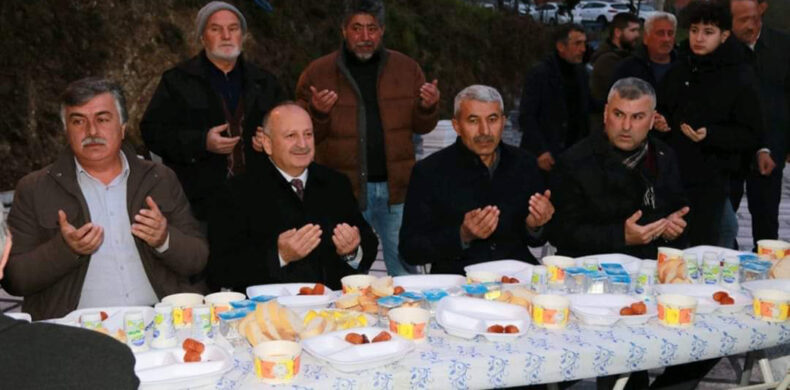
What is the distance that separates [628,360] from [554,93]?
378cm

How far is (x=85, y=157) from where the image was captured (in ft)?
11.4

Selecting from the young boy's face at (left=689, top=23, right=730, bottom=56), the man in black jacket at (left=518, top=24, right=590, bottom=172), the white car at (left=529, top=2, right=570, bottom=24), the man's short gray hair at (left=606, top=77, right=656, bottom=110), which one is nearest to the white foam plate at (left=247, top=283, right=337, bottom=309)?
the man's short gray hair at (left=606, top=77, right=656, bottom=110)

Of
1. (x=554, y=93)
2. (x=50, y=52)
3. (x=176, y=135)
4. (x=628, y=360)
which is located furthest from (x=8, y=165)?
(x=628, y=360)

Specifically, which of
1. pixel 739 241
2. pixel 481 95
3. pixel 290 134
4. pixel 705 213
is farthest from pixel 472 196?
pixel 739 241

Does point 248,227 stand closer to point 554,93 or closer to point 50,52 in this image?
point 554,93

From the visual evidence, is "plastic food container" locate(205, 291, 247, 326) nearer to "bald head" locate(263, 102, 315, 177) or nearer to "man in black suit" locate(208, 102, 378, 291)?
"man in black suit" locate(208, 102, 378, 291)

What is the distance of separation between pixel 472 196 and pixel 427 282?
89 centimetres

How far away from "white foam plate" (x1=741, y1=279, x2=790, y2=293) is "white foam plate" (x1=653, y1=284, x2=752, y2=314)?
8 cm

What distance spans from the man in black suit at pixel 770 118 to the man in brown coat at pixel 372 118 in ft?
7.50

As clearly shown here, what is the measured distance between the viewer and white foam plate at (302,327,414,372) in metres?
2.49

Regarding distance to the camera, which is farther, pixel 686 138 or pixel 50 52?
pixel 50 52

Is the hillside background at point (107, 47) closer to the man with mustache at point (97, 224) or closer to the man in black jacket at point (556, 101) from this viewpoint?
the man in black jacket at point (556, 101)

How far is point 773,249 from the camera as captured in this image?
380 centimetres

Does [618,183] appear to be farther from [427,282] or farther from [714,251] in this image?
[427,282]
